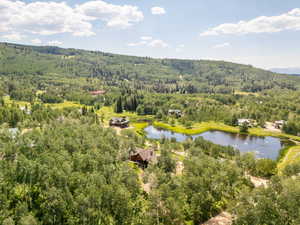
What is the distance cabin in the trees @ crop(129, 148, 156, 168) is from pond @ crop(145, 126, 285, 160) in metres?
27.9

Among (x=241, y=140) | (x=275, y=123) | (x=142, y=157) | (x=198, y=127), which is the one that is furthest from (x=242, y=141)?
(x=142, y=157)

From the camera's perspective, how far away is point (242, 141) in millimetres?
100438

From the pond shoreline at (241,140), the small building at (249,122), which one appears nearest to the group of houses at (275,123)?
the small building at (249,122)

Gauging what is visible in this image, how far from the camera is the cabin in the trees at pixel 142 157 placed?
5694cm

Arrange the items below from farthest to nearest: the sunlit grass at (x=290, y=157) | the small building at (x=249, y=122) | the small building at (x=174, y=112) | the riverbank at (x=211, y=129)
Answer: the small building at (x=174, y=112), the small building at (x=249, y=122), the riverbank at (x=211, y=129), the sunlit grass at (x=290, y=157)

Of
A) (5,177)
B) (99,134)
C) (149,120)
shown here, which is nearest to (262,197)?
(5,177)

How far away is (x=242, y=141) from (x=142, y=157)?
61.7m

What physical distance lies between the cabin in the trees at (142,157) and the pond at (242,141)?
91.6 ft

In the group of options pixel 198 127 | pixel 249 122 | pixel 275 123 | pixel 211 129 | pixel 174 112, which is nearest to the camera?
pixel 211 129

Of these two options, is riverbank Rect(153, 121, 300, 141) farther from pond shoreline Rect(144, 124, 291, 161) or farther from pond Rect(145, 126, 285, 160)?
pond Rect(145, 126, 285, 160)

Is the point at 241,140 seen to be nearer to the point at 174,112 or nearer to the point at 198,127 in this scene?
the point at 198,127

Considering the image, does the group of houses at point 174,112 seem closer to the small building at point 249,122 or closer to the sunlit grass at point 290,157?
the small building at point 249,122

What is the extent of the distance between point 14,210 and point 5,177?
5.93m

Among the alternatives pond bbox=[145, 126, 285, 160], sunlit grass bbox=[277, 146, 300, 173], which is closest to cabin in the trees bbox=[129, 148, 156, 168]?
pond bbox=[145, 126, 285, 160]
